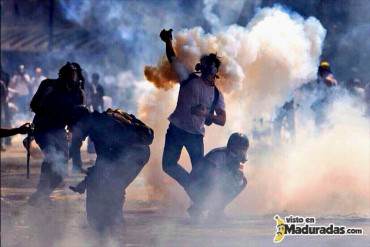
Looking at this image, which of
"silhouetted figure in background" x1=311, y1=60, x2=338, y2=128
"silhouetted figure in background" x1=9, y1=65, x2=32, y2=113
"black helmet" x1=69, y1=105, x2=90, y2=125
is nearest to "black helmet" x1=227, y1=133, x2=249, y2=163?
"black helmet" x1=69, y1=105, x2=90, y2=125

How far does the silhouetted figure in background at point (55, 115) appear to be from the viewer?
10.7 m

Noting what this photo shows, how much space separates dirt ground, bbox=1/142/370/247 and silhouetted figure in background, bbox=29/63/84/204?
595mm

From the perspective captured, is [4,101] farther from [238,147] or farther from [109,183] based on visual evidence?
[109,183]

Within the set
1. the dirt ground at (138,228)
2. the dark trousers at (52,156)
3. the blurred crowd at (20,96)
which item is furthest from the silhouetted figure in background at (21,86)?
the dark trousers at (52,156)

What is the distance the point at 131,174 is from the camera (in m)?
9.48

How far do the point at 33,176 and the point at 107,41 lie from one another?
55.5ft

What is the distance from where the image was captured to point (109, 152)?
931 centimetres

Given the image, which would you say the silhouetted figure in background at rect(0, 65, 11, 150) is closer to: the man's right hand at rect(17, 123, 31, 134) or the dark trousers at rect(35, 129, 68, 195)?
the dark trousers at rect(35, 129, 68, 195)

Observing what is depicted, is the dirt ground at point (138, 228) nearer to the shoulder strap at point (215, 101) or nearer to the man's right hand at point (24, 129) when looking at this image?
the shoulder strap at point (215, 101)

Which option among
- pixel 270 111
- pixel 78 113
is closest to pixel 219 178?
pixel 78 113

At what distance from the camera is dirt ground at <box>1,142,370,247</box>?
32.3 feet

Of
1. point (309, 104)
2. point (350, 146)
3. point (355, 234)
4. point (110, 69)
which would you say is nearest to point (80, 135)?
point (355, 234)

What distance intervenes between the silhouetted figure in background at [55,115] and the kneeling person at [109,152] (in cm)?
106

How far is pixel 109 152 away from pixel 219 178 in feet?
7.09
